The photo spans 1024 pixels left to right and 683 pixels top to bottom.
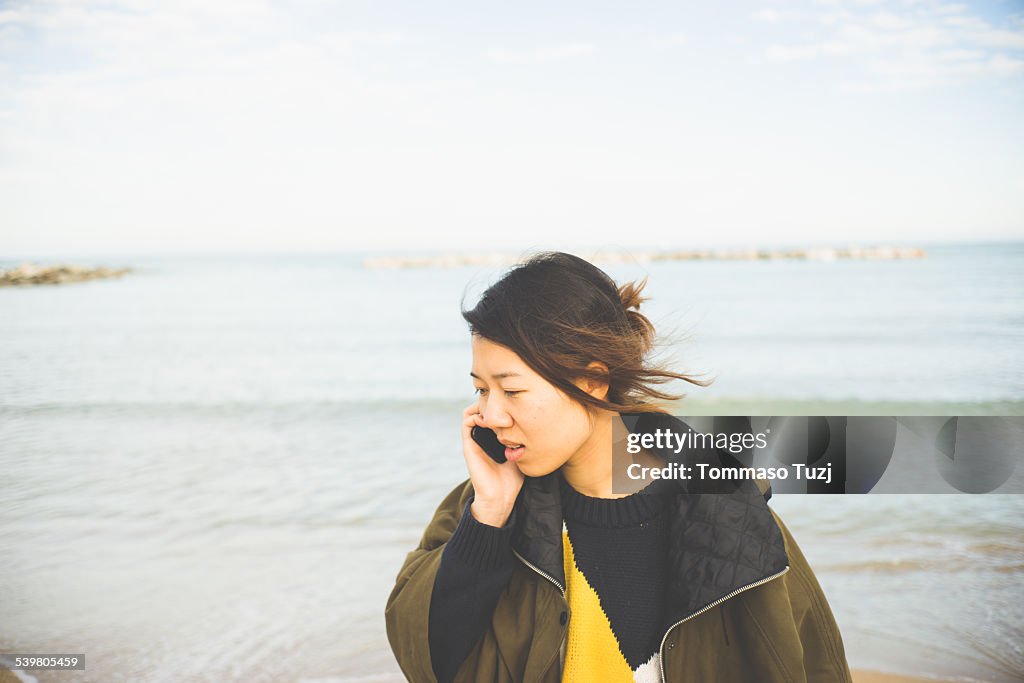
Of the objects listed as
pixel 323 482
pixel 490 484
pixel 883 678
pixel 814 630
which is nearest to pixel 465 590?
pixel 490 484

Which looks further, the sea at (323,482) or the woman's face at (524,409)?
the sea at (323,482)

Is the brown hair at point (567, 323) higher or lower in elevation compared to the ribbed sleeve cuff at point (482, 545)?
higher

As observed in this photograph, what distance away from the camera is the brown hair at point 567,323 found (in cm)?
164

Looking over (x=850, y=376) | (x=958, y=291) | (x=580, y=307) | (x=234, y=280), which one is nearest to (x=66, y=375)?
(x=850, y=376)

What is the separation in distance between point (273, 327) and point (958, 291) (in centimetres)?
1661

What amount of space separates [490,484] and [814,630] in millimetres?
684

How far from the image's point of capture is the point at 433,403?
10508 mm

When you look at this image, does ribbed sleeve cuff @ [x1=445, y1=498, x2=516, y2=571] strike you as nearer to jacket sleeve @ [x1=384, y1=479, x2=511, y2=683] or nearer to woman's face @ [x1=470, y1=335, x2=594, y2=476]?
jacket sleeve @ [x1=384, y1=479, x2=511, y2=683]

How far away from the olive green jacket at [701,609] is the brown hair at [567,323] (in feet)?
0.90

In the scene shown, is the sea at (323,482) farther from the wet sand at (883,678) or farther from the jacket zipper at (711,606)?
the jacket zipper at (711,606)

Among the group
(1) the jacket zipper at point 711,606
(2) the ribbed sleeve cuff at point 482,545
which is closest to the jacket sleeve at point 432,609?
(2) the ribbed sleeve cuff at point 482,545

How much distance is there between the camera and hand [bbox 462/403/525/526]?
1668 mm

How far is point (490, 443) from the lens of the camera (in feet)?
5.70

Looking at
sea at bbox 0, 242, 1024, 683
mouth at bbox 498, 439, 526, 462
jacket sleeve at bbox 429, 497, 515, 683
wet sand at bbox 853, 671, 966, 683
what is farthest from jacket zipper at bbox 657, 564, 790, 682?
wet sand at bbox 853, 671, 966, 683
